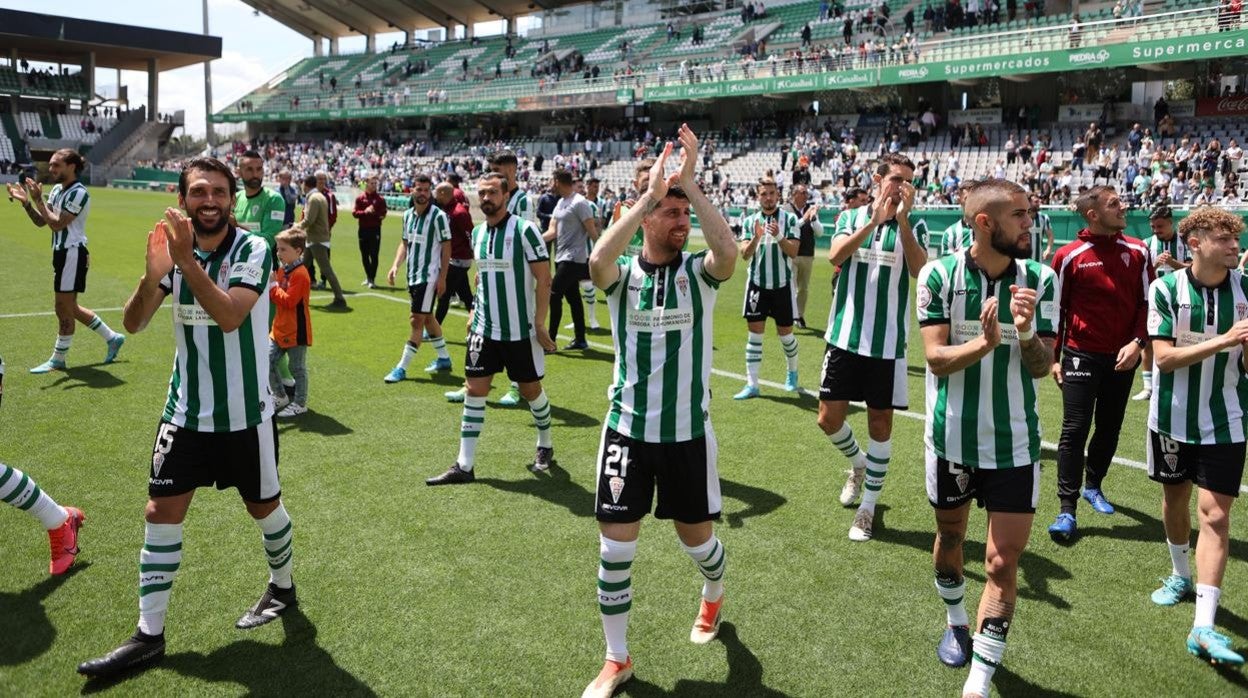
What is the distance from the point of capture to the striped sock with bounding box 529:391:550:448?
6.57 m

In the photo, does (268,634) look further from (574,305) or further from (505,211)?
(574,305)

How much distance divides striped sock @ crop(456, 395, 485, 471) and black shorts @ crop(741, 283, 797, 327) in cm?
366

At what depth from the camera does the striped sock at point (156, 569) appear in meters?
3.77

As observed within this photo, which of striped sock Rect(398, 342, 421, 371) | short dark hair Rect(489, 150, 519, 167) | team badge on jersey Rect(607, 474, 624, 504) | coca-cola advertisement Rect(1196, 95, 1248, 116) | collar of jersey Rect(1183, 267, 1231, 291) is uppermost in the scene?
coca-cola advertisement Rect(1196, 95, 1248, 116)

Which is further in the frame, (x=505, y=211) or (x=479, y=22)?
(x=479, y=22)

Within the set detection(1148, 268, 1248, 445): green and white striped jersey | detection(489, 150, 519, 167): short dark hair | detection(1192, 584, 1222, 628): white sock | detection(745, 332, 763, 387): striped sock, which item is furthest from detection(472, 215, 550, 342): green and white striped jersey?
detection(1192, 584, 1222, 628): white sock

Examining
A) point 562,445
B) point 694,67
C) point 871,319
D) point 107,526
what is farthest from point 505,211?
point 694,67

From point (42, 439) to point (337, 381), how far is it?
110 inches

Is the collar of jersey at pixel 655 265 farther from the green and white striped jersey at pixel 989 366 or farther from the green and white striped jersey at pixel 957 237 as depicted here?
the green and white striped jersey at pixel 957 237

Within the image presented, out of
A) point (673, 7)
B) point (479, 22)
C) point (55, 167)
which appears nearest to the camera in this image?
point (55, 167)

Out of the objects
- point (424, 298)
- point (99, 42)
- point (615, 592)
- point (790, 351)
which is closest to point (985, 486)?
point (615, 592)

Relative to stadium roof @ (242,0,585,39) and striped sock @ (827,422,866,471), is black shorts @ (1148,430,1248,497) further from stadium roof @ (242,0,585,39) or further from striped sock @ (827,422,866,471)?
stadium roof @ (242,0,585,39)

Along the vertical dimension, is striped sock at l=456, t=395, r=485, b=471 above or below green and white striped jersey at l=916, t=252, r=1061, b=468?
below

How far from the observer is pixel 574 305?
37.2 feet
